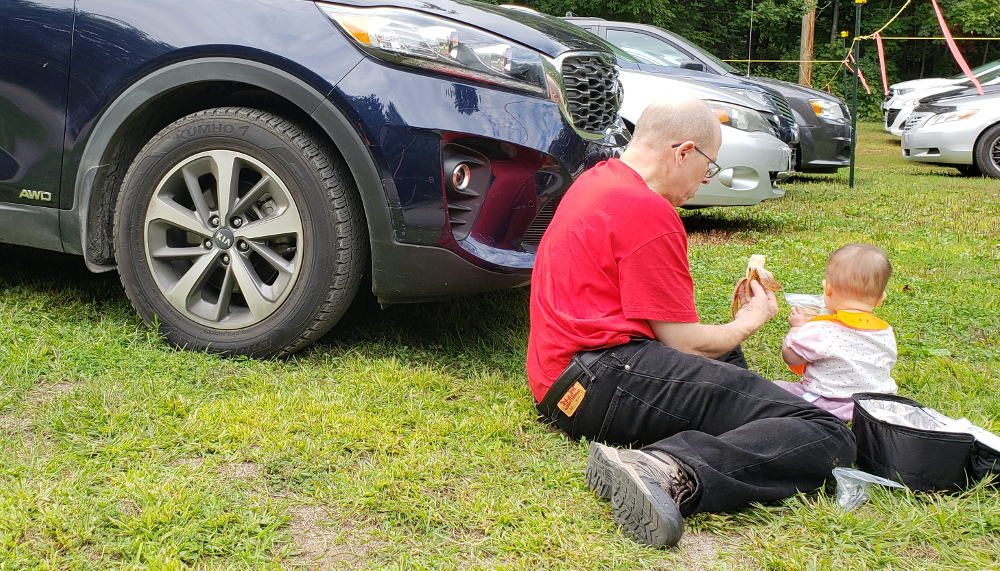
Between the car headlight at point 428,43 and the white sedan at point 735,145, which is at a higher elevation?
the car headlight at point 428,43

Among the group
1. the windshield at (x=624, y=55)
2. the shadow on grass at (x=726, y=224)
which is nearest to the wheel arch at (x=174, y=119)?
the shadow on grass at (x=726, y=224)

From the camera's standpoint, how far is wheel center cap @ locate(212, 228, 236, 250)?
310 cm

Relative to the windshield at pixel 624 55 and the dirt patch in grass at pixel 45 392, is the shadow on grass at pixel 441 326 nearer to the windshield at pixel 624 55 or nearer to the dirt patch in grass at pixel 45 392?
the dirt patch in grass at pixel 45 392

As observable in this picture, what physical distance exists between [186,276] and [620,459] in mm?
1770

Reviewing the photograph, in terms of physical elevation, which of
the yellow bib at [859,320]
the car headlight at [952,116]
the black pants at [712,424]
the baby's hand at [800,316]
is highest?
the car headlight at [952,116]

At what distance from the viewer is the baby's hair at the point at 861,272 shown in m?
2.79

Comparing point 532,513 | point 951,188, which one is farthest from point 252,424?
point 951,188

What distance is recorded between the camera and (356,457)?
2553 mm

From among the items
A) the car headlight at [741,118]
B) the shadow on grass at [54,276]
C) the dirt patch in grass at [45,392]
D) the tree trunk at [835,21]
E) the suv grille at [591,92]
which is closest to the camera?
the dirt patch in grass at [45,392]

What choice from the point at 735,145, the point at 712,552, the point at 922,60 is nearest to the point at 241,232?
the point at 712,552

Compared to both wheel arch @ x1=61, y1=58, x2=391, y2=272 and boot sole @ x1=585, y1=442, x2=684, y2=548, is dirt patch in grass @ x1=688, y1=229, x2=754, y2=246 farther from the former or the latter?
boot sole @ x1=585, y1=442, x2=684, y2=548

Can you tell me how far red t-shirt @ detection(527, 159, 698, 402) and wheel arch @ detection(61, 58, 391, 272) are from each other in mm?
674

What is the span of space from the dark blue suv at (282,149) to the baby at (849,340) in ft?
3.27

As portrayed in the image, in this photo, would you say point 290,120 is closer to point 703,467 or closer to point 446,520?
point 446,520
